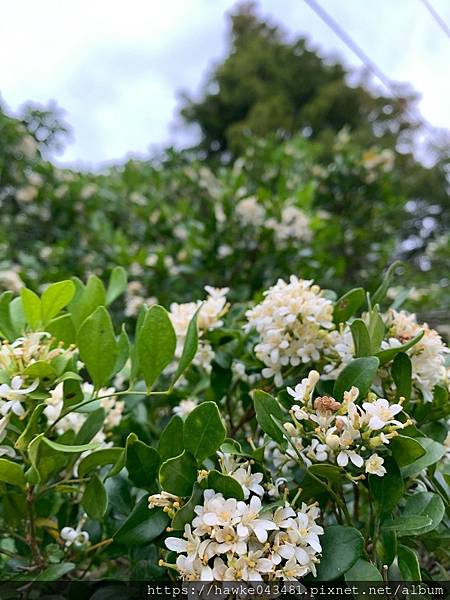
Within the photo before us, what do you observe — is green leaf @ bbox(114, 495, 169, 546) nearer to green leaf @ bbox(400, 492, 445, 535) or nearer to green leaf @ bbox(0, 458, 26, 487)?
green leaf @ bbox(0, 458, 26, 487)

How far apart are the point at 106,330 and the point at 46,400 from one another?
0.10 metres

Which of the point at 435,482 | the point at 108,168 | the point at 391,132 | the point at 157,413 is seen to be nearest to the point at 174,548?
the point at 435,482

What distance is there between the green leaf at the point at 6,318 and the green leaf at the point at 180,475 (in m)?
0.26

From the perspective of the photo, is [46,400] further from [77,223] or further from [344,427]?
[77,223]

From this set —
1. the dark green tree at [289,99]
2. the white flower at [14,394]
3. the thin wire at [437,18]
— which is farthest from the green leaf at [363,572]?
the dark green tree at [289,99]

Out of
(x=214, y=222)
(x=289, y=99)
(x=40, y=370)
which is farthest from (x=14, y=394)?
(x=289, y=99)

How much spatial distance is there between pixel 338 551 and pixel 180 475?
15 centimetres

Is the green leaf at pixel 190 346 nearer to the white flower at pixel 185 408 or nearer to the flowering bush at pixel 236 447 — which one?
the flowering bush at pixel 236 447

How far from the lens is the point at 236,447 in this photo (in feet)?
1.68

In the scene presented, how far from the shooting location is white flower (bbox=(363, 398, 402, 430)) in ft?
1.57

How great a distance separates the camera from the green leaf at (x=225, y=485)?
46cm

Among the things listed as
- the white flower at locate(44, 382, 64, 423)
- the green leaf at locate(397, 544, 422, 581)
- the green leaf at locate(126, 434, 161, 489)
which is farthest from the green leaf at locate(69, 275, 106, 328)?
the green leaf at locate(397, 544, 422, 581)

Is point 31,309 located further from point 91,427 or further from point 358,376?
point 358,376

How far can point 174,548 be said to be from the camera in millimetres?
443
